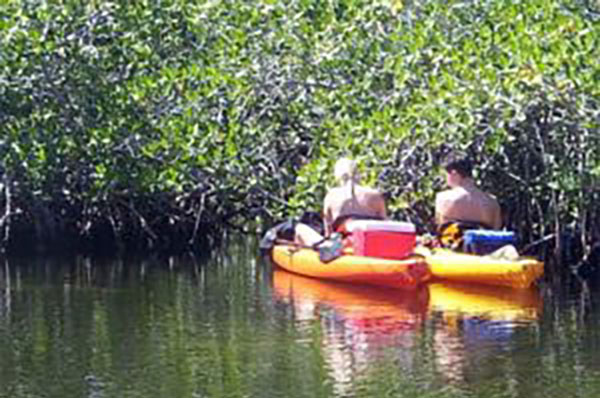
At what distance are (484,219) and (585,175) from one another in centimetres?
103

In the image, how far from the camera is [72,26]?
59.6ft

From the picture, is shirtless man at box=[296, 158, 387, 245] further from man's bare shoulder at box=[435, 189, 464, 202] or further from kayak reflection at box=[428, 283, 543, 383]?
kayak reflection at box=[428, 283, 543, 383]

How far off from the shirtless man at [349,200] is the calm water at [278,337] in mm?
600

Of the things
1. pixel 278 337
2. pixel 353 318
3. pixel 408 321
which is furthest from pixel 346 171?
pixel 278 337

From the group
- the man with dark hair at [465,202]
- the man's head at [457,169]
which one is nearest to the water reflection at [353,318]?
the man with dark hair at [465,202]

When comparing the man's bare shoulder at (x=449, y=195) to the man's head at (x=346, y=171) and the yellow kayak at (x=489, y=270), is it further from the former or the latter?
the man's head at (x=346, y=171)

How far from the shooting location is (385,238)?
16219 millimetres

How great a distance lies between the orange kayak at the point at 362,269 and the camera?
16.1 m

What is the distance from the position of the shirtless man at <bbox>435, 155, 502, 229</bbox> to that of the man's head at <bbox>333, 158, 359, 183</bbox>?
2.42ft

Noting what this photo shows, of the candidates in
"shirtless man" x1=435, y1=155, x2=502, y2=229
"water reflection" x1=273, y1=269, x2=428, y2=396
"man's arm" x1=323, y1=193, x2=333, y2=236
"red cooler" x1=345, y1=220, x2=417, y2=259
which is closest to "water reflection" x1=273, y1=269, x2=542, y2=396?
"water reflection" x1=273, y1=269, x2=428, y2=396

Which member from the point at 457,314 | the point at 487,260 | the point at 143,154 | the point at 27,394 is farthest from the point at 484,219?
the point at 27,394

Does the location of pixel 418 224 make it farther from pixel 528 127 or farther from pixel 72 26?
pixel 72 26

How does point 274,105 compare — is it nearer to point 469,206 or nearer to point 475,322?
point 469,206

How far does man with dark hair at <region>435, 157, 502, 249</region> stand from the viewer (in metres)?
16.6
